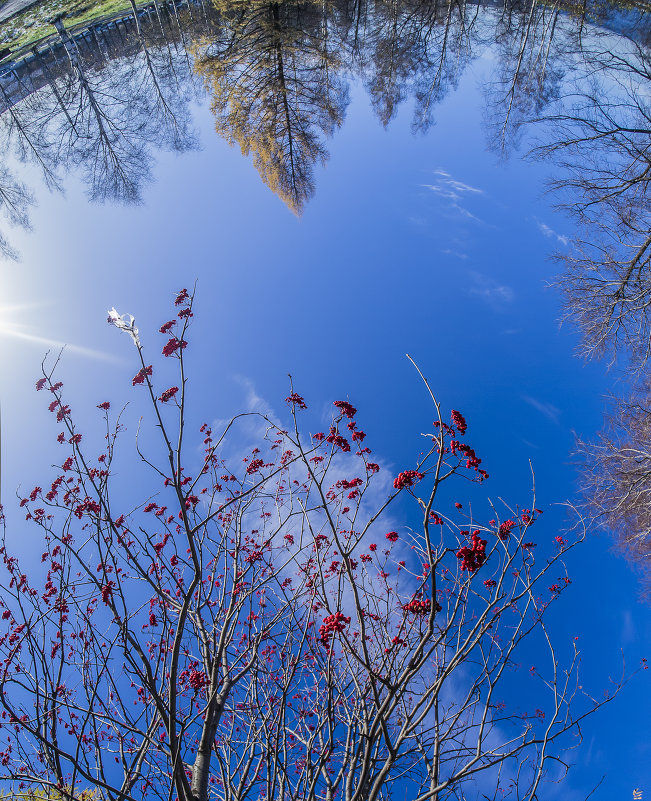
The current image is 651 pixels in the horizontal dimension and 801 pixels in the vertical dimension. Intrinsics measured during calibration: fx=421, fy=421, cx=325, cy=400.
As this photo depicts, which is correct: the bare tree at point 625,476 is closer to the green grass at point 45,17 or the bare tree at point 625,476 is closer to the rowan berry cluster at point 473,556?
the rowan berry cluster at point 473,556

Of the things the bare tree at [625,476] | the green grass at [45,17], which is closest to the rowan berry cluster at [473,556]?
the bare tree at [625,476]

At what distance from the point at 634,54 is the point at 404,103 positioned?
5.04 m

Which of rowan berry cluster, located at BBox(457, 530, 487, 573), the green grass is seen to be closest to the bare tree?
rowan berry cluster, located at BBox(457, 530, 487, 573)

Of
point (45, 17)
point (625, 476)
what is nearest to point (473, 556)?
point (625, 476)

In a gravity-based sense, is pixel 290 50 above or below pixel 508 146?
above

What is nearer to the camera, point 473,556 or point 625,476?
point 473,556

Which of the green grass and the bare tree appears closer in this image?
the bare tree

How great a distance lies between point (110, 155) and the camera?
9.96 m

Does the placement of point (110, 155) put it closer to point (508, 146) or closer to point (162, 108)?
point (162, 108)

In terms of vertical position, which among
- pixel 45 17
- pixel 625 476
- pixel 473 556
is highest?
pixel 45 17

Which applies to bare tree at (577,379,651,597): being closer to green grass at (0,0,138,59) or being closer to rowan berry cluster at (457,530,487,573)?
rowan berry cluster at (457,530,487,573)

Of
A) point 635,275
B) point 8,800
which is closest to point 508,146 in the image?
point 635,275

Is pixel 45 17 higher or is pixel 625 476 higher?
pixel 45 17

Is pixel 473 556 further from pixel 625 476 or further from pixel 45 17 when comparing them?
pixel 45 17
